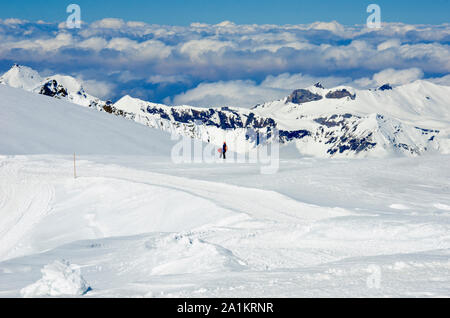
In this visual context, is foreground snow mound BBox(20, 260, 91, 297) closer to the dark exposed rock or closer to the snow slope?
the snow slope

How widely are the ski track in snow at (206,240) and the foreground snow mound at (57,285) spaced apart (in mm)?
423

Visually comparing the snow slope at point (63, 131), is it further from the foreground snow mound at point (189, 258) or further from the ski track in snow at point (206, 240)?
the foreground snow mound at point (189, 258)

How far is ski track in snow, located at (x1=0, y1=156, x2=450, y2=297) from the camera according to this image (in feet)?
29.5

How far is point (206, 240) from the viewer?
46.7ft

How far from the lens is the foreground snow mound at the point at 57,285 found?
29.4ft

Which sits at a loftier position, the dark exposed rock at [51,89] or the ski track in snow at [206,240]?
the dark exposed rock at [51,89]

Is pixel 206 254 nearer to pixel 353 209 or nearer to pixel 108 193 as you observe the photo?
pixel 353 209

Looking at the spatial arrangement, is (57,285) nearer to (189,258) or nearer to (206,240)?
(189,258)

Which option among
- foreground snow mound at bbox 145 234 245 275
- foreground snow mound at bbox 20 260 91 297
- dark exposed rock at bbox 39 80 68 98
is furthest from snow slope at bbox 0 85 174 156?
dark exposed rock at bbox 39 80 68 98

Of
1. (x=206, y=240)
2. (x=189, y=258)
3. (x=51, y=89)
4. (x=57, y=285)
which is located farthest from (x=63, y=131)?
(x=51, y=89)

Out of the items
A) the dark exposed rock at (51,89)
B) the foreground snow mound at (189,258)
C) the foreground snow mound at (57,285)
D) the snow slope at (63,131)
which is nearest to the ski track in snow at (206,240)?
the foreground snow mound at (189,258)

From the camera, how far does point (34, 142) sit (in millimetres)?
38219
